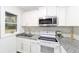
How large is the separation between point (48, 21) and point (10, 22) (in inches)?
19.2

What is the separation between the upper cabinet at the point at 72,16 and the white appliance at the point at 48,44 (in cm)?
28

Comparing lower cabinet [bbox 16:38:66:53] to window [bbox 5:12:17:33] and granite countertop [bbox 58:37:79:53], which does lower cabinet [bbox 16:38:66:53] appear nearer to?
window [bbox 5:12:17:33]

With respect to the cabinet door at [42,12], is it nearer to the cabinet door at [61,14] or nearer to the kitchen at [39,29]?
the kitchen at [39,29]

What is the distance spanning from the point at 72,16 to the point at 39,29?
17.8 inches

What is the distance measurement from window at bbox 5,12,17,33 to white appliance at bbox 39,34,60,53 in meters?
0.37

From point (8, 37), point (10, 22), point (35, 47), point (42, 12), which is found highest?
point (42, 12)

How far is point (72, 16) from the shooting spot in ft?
3.69

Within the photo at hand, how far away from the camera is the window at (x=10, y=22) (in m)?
1.10

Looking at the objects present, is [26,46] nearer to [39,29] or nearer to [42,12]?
[39,29]

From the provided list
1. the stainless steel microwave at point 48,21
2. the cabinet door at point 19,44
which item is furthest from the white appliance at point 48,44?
the cabinet door at point 19,44

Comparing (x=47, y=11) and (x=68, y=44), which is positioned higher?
(x=47, y=11)

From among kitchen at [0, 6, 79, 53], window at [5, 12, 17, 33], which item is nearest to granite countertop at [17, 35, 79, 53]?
kitchen at [0, 6, 79, 53]

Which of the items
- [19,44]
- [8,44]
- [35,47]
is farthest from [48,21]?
[8,44]
